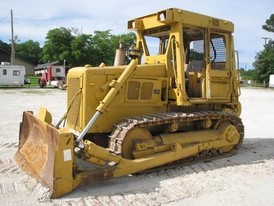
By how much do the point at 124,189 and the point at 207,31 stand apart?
145 inches

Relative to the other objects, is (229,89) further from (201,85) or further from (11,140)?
(11,140)

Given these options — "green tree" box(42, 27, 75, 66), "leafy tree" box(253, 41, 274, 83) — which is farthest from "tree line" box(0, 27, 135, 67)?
"leafy tree" box(253, 41, 274, 83)

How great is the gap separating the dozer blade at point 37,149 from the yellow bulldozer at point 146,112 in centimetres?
2

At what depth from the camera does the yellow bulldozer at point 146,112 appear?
18.0 ft

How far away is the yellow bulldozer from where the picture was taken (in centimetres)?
548

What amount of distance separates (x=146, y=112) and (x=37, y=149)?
2.07m

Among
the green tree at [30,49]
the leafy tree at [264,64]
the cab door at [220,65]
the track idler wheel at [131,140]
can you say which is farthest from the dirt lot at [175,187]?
the green tree at [30,49]

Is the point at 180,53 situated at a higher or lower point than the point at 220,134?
higher

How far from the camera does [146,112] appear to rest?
680 cm

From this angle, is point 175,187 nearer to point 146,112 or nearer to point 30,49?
point 146,112

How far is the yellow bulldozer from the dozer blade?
0.02 metres

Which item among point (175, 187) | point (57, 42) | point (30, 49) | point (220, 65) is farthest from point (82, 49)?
point (30, 49)

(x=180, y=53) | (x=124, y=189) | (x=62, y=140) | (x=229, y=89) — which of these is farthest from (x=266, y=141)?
(x=62, y=140)

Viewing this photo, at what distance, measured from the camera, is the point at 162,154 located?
627 cm
